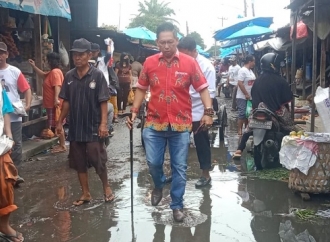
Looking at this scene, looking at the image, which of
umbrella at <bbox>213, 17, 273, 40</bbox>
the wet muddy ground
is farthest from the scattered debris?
umbrella at <bbox>213, 17, 273, 40</bbox>

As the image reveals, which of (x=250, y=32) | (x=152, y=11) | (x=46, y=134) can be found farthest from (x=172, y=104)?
(x=152, y=11)

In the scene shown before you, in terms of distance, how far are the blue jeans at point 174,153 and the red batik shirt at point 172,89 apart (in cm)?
9

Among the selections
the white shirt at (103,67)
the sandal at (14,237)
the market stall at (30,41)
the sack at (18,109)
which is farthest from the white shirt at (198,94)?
the white shirt at (103,67)

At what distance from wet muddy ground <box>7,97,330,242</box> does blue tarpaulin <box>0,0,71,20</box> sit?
2614mm

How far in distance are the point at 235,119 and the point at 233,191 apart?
27.1 feet

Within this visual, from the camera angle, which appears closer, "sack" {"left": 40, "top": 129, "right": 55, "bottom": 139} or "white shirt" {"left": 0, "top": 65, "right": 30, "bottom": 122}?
"white shirt" {"left": 0, "top": 65, "right": 30, "bottom": 122}

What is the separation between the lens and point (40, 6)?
27.5 feet

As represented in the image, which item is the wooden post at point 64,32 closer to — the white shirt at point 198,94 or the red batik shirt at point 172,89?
the white shirt at point 198,94

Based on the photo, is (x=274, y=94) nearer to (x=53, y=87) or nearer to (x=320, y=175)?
(x=320, y=175)

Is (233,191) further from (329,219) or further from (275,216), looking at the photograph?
(329,219)

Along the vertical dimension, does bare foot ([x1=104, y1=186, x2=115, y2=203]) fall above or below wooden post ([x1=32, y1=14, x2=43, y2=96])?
below

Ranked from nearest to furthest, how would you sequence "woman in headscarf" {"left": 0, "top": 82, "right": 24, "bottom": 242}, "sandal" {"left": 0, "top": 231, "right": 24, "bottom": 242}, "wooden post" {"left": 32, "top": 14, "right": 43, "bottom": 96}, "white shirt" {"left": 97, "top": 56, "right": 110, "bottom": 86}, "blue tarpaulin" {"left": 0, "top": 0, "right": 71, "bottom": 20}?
1. "woman in headscarf" {"left": 0, "top": 82, "right": 24, "bottom": 242}
2. "sandal" {"left": 0, "top": 231, "right": 24, "bottom": 242}
3. "blue tarpaulin" {"left": 0, "top": 0, "right": 71, "bottom": 20}
4. "wooden post" {"left": 32, "top": 14, "right": 43, "bottom": 96}
5. "white shirt" {"left": 97, "top": 56, "right": 110, "bottom": 86}

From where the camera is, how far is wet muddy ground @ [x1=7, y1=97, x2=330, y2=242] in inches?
183

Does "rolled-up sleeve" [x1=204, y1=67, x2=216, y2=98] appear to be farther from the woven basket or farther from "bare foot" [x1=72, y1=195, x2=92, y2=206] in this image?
"bare foot" [x1=72, y1=195, x2=92, y2=206]
